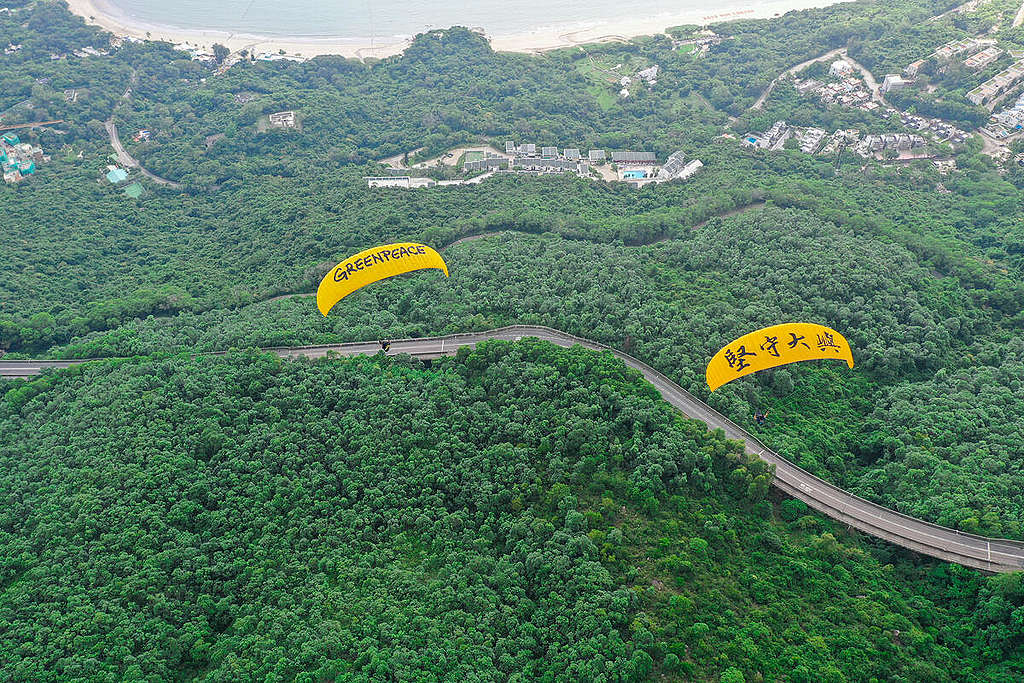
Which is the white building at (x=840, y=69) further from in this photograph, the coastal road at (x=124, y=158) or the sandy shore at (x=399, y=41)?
the coastal road at (x=124, y=158)

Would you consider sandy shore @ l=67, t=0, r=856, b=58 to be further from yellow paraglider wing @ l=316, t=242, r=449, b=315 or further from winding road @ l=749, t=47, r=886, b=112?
yellow paraglider wing @ l=316, t=242, r=449, b=315

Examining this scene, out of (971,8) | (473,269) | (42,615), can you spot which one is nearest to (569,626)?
(42,615)

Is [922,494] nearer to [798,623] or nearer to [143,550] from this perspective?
[798,623]

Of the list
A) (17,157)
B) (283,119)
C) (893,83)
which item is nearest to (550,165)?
(283,119)

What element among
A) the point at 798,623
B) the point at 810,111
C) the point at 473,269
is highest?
the point at 810,111

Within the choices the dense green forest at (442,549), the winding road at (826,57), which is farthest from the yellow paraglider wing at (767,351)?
the winding road at (826,57)

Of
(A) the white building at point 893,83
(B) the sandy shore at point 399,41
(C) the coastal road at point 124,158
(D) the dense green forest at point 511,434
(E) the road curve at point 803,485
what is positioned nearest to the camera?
(D) the dense green forest at point 511,434
